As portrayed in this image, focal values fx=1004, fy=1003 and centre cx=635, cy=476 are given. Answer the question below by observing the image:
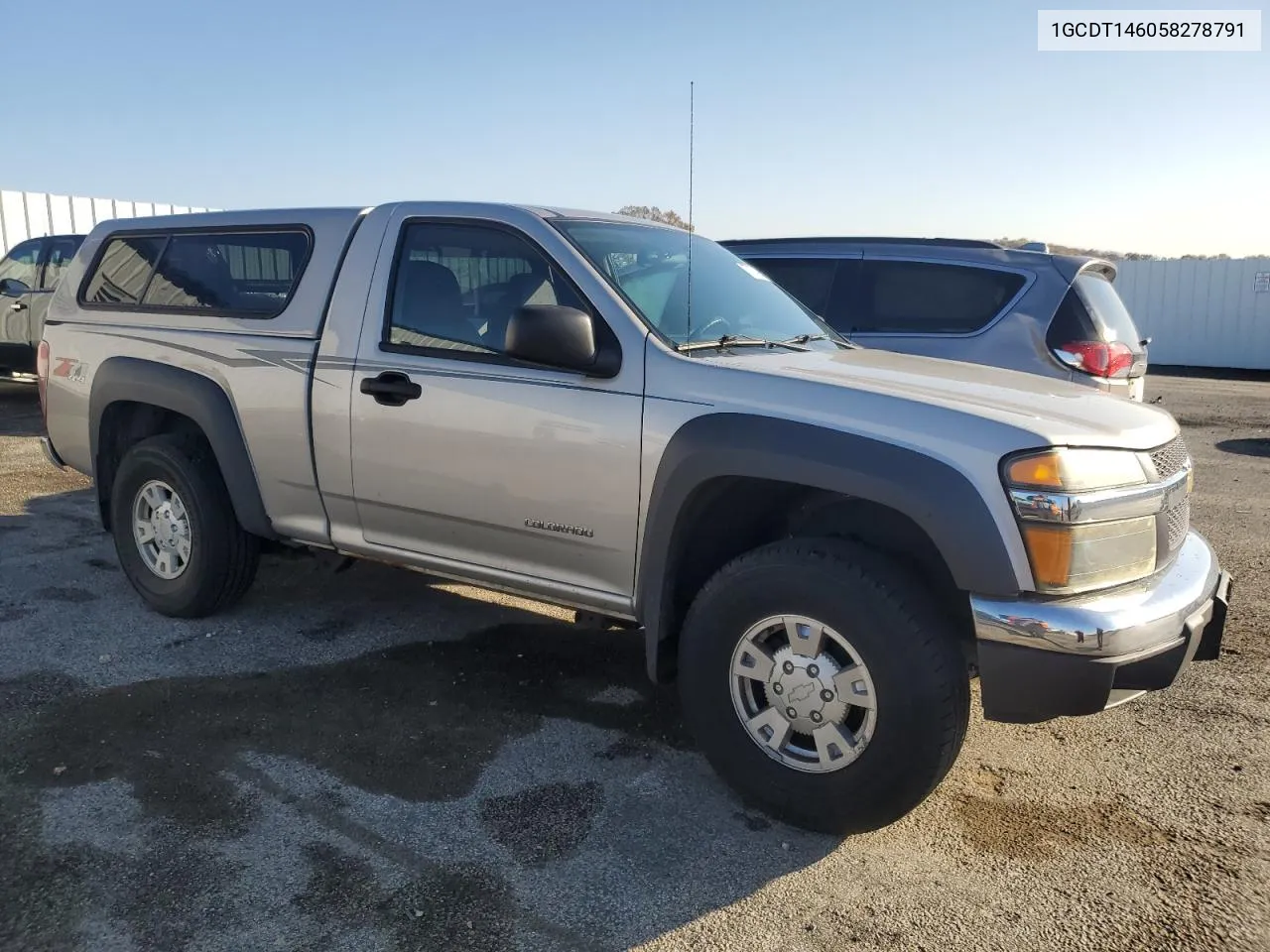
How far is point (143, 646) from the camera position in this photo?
457 centimetres

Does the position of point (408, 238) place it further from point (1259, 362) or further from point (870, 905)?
point (1259, 362)

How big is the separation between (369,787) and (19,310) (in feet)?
34.6

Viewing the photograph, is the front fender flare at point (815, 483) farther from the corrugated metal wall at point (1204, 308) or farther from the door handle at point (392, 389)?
the corrugated metal wall at point (1204, 308)

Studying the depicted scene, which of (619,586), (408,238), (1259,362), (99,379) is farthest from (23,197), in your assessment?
(1259,362)

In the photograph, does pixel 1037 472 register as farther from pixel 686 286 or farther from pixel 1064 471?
pixel 686 286

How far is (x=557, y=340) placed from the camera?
337cm

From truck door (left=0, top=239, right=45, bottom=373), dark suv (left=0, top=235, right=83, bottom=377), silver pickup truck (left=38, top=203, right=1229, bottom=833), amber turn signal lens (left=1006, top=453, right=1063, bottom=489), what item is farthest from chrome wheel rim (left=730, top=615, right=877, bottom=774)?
truck door (left=0, top=239, right=45, bottom=373)

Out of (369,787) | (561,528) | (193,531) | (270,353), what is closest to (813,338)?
(561,528)

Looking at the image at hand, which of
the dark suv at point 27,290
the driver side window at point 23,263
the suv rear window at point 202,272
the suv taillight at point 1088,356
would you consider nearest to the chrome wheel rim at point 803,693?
the suv rear window at point 202,272

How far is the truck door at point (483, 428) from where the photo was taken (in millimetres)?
3492

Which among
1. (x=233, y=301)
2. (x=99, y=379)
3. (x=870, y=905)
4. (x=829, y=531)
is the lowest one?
(x=870, y=905)

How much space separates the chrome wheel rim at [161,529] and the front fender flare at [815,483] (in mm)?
2592

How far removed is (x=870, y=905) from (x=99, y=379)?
4307mm

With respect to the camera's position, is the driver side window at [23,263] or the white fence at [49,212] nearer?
the driver side window at [23,263]
